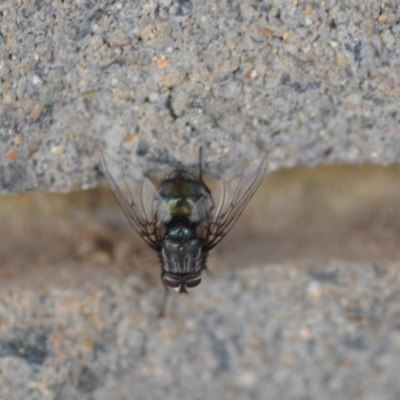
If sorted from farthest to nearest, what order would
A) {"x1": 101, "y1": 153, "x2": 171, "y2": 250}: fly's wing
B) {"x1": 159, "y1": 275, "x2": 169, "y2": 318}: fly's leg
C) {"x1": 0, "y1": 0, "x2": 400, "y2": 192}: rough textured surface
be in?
{"x1": 159, "y1": 275, "x2": 169, "y2": 318}: fly's leg < {"x1": 101, "y1": 153, "x2": 171, "y2": 250}: fly's wing < {"x1": 0, "y1": 0, "x2": 400, "y2": 192}: rough textured surface

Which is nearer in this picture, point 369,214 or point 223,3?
point 223,3

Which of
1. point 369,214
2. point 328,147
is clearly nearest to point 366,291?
point 369,214

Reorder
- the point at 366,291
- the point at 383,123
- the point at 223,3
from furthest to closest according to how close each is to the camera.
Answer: the point at 366,291
the point at 383,123
the point at 223,3

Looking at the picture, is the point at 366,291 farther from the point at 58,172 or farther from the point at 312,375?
the point at 58,172

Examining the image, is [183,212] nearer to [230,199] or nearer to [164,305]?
[230,199]

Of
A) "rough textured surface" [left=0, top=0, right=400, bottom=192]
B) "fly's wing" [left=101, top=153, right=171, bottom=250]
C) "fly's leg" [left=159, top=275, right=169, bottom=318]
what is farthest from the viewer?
"fly's leg" [left=159, top=275, right=169, bottom=318]

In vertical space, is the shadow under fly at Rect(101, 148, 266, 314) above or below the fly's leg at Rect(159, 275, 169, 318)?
above

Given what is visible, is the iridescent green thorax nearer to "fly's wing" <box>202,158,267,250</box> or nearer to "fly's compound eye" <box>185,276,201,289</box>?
"fly's wing" <box>202,158,267,250</box>

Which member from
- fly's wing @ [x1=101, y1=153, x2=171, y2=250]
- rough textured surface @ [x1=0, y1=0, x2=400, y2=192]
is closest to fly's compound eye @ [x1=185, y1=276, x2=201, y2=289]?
fly's wing @ [x1=101, y1=153, x2=171, y2=250]
